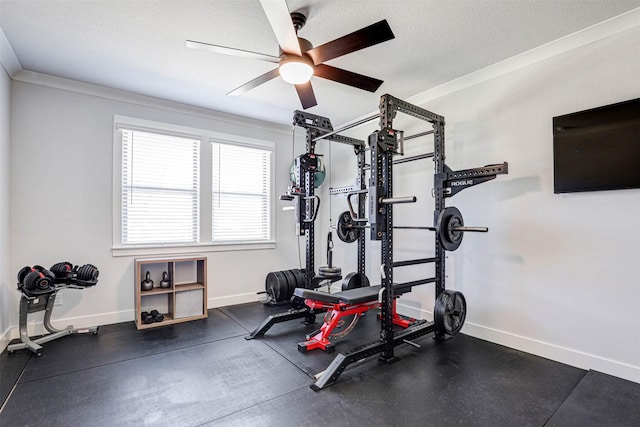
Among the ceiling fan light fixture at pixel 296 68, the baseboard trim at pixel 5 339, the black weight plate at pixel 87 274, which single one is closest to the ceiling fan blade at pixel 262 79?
the ceiling fan light fixture at pixel 296 68

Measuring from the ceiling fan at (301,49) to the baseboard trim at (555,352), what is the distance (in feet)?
8.93

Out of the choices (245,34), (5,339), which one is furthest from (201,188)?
(5,339)

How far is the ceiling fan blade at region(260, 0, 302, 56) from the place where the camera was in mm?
1766

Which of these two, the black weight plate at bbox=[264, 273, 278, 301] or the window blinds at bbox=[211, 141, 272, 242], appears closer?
the black weight plate at bbox=[264, 273, 278, 301]

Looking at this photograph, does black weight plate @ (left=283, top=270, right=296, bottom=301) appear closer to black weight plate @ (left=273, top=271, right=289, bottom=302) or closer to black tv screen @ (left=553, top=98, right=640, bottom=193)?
black weight plate @ (left=273, top=271, right=289, bottom=302)

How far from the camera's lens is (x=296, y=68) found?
7.79 feet

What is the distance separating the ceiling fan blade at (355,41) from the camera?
6.36ft

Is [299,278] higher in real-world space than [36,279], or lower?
lower

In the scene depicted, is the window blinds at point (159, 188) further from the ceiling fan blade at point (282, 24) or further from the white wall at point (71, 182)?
the ceiling fan blade at point (282, 24)

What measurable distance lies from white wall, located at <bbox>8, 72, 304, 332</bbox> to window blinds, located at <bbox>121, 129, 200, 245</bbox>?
0.20 m

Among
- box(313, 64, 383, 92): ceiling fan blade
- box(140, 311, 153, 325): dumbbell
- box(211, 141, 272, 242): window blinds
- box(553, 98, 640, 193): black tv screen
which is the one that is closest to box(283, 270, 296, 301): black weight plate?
box(211, 141, 272, 242): window blinds

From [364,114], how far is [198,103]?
93.7 inches

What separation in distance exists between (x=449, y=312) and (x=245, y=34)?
3126 mm

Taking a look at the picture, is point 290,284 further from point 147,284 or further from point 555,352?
point 555,352
